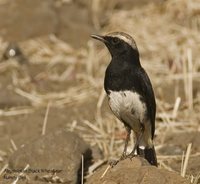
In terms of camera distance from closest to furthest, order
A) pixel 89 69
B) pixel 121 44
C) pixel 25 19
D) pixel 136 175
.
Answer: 1. pixel 136 175
2. pixel 121 44
3. pixel 89 69
4. pixel 25 19

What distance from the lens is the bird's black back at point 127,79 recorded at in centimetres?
609

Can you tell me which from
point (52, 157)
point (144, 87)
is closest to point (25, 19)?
point (52, 157)

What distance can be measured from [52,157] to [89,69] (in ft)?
12.2

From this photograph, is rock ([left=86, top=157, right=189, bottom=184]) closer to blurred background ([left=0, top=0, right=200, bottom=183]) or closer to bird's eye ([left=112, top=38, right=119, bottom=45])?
blurred background ([left=0, top=0, right=200, bottom=183])

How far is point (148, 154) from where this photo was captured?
6.65 meters

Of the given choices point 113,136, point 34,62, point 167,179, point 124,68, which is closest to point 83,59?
point 34,62

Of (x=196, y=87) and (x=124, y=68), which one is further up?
(x=124, y=68)

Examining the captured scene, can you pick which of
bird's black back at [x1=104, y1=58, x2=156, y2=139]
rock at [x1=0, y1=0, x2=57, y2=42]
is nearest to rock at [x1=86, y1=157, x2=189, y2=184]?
bird's black back at [x1=104, y1=58, x2=156, y2=139]

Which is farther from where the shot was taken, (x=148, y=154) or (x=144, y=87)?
(x=148, y=154)

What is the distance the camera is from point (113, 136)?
7.89m

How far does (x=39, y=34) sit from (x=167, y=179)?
6.71 meters

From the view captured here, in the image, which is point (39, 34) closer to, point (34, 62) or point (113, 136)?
point (34, 62)

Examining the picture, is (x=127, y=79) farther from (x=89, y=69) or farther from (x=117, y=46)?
(x=89, y=69)

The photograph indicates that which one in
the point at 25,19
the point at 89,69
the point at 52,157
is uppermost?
the point at 25,19
